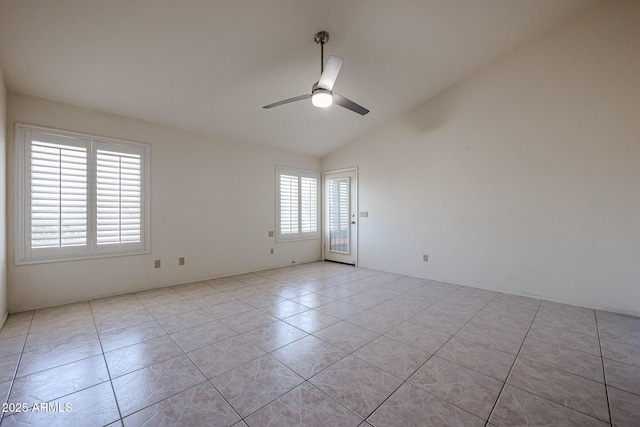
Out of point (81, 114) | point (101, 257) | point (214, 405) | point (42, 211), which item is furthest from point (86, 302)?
point (214, 405)

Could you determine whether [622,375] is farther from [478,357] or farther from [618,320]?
[618,320]

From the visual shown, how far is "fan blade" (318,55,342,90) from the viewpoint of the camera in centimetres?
244

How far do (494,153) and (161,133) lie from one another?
16.4ft

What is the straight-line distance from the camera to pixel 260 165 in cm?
522

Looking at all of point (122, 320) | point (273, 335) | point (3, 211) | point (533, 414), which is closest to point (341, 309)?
point (273, 335)

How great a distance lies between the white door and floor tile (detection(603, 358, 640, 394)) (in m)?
3.89

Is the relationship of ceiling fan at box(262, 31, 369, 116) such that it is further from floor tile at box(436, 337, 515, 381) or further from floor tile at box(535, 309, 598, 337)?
floor tile at box(535, 309, 598, 337)

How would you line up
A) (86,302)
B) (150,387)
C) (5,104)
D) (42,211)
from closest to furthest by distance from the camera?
(150,387), (5,104), (42,211), (86,302)

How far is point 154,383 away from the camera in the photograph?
1.81 metres

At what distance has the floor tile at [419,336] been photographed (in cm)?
230

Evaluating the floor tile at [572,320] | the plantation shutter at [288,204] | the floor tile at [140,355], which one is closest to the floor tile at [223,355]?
the floor tile at [140,355]

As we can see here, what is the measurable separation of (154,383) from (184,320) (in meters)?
1.10

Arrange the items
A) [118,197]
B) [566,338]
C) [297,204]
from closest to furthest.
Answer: [566,338] < [118,197] < [297,204]

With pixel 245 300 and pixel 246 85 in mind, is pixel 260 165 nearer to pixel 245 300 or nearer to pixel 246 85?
pixel 246 85
